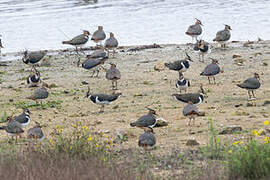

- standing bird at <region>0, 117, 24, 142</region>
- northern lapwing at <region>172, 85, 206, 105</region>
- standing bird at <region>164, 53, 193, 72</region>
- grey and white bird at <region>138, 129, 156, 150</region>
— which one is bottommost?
grey and white bird at <region>138, 129, 156, 150</region>

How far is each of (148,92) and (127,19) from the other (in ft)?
51.2

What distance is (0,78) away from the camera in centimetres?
1817

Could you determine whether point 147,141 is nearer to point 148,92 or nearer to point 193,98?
point 193,98

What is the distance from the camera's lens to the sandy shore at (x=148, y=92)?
11.6 meters

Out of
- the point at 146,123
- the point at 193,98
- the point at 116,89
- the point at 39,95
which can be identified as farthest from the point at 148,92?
the point at 146,123

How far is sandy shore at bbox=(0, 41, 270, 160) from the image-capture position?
11602 mm

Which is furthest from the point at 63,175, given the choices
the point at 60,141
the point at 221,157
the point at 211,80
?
the point at 211,80

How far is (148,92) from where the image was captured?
1522 cm

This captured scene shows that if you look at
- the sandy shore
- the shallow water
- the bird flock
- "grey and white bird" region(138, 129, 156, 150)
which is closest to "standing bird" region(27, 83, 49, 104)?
the bird flock

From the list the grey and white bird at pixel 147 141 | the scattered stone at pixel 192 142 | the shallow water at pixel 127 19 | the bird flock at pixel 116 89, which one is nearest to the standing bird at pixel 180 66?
the bird flock at pixel 116 89

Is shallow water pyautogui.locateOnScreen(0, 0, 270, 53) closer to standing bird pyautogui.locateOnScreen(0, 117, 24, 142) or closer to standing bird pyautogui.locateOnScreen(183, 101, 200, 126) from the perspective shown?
standing bird pyautogui.locateOnScreen(183, 101, 200, 126)

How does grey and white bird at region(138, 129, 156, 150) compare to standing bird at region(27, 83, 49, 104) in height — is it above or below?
below

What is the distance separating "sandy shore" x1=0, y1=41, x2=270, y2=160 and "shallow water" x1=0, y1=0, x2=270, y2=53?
12.5ft

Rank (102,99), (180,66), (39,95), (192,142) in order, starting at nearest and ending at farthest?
(192,142)
(102,99)
(39,95)
(180,66)
